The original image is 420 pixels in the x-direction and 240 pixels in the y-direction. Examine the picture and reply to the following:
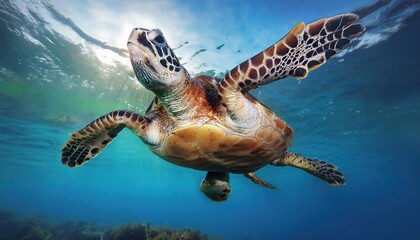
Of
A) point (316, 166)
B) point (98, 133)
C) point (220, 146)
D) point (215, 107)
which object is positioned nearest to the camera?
point (215, 107)

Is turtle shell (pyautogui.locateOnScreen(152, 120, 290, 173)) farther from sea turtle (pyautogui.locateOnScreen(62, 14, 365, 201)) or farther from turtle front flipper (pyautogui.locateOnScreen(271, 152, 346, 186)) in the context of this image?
turtle front flipper (pyautogui.locateOnScreen(271, 152, 346, 186))

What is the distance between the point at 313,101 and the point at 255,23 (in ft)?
31.6

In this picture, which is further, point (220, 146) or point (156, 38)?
point (220, 146)

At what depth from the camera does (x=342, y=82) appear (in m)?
15.2

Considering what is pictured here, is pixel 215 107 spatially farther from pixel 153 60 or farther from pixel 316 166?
pixel 316 166

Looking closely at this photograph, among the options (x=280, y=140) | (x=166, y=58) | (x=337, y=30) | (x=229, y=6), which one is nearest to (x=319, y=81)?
(x=229, y=6)

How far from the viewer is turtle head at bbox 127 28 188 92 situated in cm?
246

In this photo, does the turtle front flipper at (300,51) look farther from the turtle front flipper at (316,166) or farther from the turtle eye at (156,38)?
the turtle front flipper at (316,166)


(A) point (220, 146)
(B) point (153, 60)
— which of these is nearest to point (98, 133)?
(A) point (220, 146)

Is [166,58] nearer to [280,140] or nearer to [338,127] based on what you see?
[280,140]

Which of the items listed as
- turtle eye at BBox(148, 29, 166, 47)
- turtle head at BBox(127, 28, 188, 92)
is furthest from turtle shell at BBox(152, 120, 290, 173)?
turtle eye at BBox(148, 29, 166, 47)

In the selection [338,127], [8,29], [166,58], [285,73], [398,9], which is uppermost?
[338,127]

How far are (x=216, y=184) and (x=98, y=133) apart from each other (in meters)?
2.81

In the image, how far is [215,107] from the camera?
3467 mm
